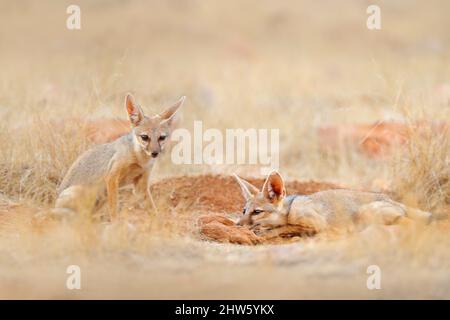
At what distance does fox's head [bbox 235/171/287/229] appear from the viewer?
24.7ft

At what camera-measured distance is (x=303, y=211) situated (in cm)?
752

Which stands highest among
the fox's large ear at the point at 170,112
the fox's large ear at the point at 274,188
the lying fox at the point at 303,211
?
the fox's large ear at the point at 170,112

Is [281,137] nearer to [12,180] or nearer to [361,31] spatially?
[12,180]

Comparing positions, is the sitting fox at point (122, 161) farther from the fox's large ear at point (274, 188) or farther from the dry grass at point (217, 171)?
the fox's large ear at point (274, 188)

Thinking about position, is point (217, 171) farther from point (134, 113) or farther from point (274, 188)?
point (274, 188)

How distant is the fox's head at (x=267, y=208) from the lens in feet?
24.7

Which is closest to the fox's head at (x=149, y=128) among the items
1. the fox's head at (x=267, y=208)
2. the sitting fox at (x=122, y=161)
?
the sitting fox at (x=122, y=161)

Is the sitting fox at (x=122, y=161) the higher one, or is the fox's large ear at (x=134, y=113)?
the fox's large ear at (x=134, y=113)

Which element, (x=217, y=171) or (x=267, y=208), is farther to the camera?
(x=217, y=171)

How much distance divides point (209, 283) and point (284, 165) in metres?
5.90

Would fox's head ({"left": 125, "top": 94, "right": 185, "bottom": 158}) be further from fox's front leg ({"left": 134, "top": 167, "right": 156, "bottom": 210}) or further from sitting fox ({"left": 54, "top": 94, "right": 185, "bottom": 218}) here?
fox's front leg ({"left": 134, "top": 167, "right": 156, "bottom": 210})

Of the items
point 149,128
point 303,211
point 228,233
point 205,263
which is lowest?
point 205,263

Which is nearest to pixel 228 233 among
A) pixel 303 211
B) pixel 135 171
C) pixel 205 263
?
pixel 303 211

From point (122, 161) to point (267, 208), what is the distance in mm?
1435
